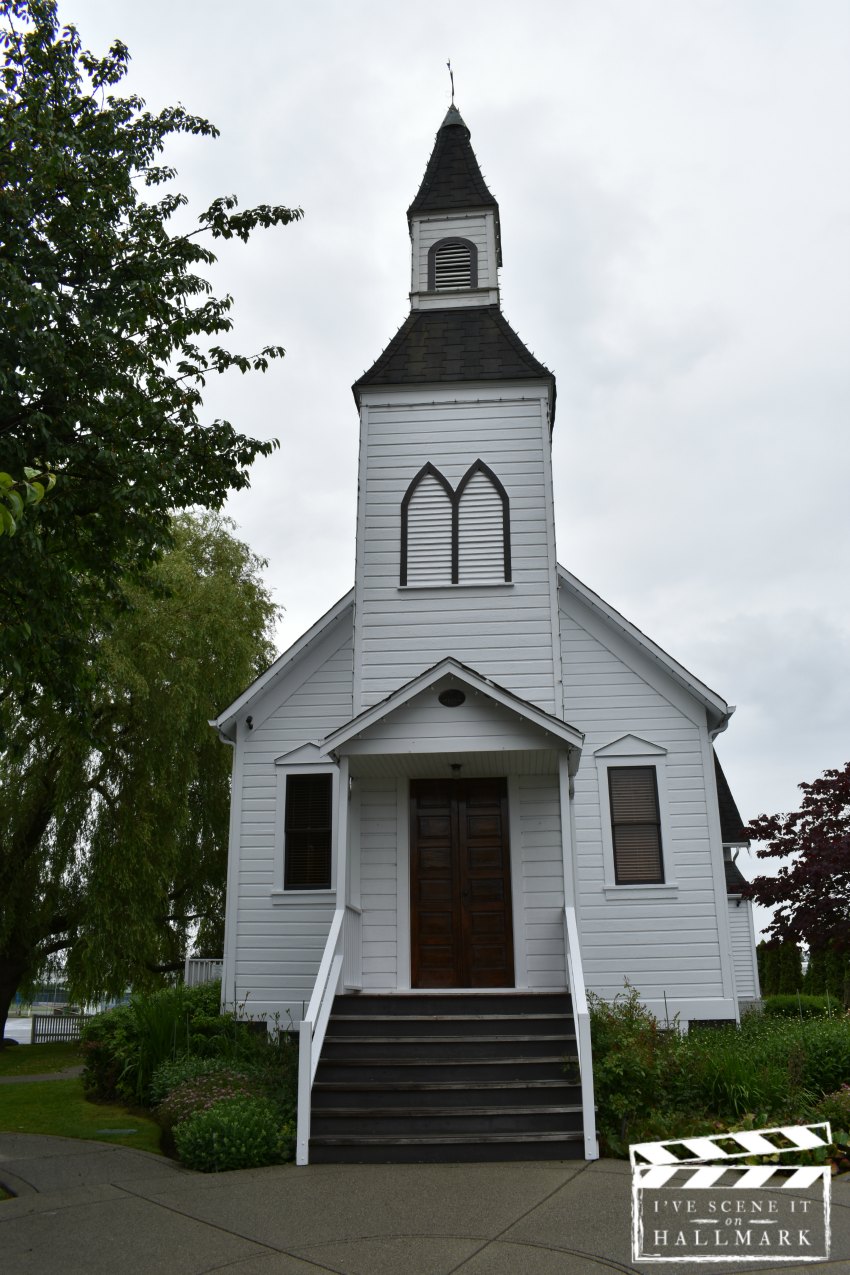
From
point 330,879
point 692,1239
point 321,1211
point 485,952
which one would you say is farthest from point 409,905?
point 692,1239

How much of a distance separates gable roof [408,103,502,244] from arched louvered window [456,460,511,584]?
463 centimetres

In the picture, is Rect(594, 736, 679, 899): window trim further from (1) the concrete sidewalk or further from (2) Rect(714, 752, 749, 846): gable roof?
(2) Rect(714, 752, 749, 846): gable roof

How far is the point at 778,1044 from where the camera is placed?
933cm

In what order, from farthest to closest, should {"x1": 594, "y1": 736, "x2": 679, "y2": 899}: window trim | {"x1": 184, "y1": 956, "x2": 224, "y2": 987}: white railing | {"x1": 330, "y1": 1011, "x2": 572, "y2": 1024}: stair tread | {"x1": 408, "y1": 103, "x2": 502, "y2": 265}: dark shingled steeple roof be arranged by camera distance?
{"x1": 184, "y1": 956, "x2": 224, "y2": 987}: white railing, {"x1": 408, "y1": 103, "x2": 502, "y2": 265}: dark shingled steeple roof, {"x1": 594, "y1": 736, "x2": 679, "y2": 899}: window trim, {"x1": 330, "y1": 1011, "x2": 572, "y2": 1024}: stair tread

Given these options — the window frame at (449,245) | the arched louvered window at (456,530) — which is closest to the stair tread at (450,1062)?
the arched louvered window at (456,530)

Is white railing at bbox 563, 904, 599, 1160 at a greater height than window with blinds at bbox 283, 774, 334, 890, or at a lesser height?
lesser

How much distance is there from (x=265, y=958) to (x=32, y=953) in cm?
864

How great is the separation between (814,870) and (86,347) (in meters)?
13.3

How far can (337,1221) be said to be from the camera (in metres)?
6.32

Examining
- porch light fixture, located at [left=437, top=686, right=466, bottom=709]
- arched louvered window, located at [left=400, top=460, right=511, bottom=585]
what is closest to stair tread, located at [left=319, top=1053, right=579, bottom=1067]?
porch light fixture, located at [left=437, top=686, right=466, bottom=709]

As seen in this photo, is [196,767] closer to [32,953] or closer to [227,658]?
[227,658]

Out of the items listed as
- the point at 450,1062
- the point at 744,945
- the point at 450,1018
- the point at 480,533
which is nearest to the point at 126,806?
the point at 480,533

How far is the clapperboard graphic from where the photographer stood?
18.2 ft

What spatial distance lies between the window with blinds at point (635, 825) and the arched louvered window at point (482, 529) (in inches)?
127
